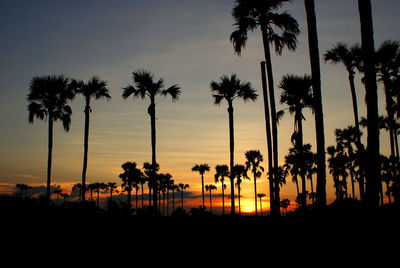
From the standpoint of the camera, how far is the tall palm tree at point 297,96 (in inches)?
1016

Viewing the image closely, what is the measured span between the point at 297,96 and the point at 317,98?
1417 centimetres

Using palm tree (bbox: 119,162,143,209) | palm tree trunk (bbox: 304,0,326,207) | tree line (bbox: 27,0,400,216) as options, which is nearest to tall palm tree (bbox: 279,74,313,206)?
tree line (bbox: 27,0,400,216)

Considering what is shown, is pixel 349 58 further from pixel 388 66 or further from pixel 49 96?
pixel 49 96

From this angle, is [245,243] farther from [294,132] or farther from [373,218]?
[294,132]

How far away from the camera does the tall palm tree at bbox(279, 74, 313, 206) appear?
2580cm

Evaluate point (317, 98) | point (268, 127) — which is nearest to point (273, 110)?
point (268, 127)

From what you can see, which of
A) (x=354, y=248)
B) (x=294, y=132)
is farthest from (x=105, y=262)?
(x=294, y=132)

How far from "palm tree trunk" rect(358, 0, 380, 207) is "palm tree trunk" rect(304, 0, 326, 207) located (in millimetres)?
2586

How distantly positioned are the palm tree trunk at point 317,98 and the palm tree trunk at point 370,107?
259cm

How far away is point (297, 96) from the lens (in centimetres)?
2634

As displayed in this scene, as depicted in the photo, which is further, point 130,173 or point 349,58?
point 130,173

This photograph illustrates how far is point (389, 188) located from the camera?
2876 inches

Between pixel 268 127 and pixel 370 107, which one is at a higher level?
pixel 268 127

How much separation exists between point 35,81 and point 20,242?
26.3 metres
